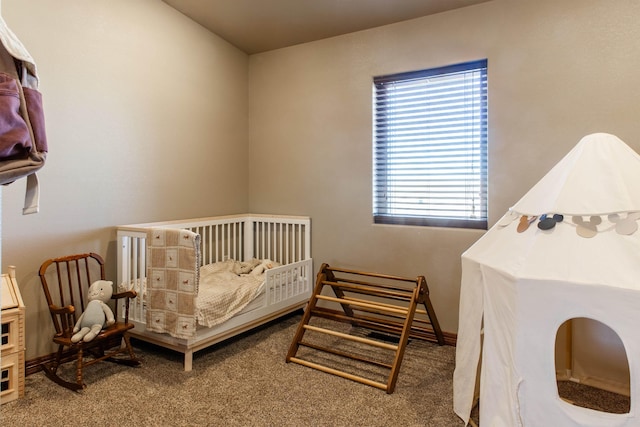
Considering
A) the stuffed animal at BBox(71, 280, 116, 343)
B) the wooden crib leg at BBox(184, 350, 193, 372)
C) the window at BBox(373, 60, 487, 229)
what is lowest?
the wooden crib leg at BBox(184, 350, 193, 372)

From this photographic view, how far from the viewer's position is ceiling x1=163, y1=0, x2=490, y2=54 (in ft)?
9.45

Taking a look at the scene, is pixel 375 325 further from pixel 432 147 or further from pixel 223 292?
pixel 432 147

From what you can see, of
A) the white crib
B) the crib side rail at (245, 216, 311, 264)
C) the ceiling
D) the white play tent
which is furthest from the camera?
the crib side rail at (245, 216, 311, 264)

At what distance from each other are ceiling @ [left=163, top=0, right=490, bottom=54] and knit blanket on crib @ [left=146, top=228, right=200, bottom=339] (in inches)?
72.9

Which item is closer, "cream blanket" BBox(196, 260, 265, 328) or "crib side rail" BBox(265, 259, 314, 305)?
"cream blanket" BBox(196, 260, 265, 328)

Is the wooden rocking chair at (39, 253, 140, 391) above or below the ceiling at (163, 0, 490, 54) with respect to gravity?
below

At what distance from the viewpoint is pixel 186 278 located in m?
2.29

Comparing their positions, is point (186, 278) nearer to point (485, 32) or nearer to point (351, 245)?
point (351, 245)

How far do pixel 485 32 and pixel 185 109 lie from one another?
7.91 feet

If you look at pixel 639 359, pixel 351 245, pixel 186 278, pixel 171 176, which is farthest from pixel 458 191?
pixel 171 176

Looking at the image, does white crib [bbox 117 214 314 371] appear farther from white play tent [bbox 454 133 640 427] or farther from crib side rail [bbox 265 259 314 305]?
white play tent [bbox 454 133 640 427]

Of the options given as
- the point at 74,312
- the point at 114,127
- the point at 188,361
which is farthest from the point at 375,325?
the point at 114,127

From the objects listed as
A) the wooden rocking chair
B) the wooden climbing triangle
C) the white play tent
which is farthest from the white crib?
the white play tent

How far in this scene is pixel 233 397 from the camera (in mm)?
2070
